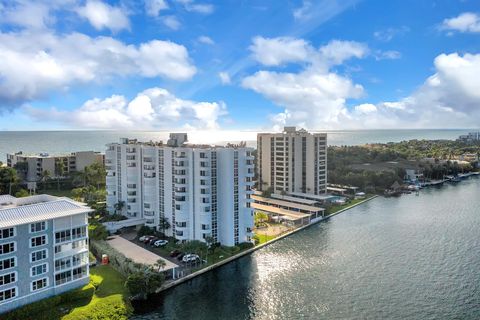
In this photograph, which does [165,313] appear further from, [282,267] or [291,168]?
[291,168]

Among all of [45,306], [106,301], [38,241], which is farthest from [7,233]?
[106,301]

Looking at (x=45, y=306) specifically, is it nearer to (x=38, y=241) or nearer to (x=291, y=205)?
(x=38, y=241)

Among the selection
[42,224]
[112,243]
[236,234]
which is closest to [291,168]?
[236,234]

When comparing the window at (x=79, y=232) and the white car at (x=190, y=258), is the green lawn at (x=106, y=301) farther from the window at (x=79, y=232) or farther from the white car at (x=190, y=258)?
the white car at (x=190, y=258)

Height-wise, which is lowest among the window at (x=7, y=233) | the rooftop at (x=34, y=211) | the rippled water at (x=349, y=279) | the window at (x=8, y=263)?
the rippled water at (x=349, y=279)

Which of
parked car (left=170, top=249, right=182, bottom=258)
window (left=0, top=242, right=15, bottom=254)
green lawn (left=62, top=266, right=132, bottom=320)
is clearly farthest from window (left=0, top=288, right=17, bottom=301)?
parked car (left=170, top=249, right=182, bottom=258)

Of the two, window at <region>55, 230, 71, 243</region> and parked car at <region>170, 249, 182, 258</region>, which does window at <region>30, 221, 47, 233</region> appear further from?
parked car at <region>170, 249, 182, 258</region>

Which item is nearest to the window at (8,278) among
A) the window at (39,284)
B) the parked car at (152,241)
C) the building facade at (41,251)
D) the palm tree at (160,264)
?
the building facade at (41,251)
